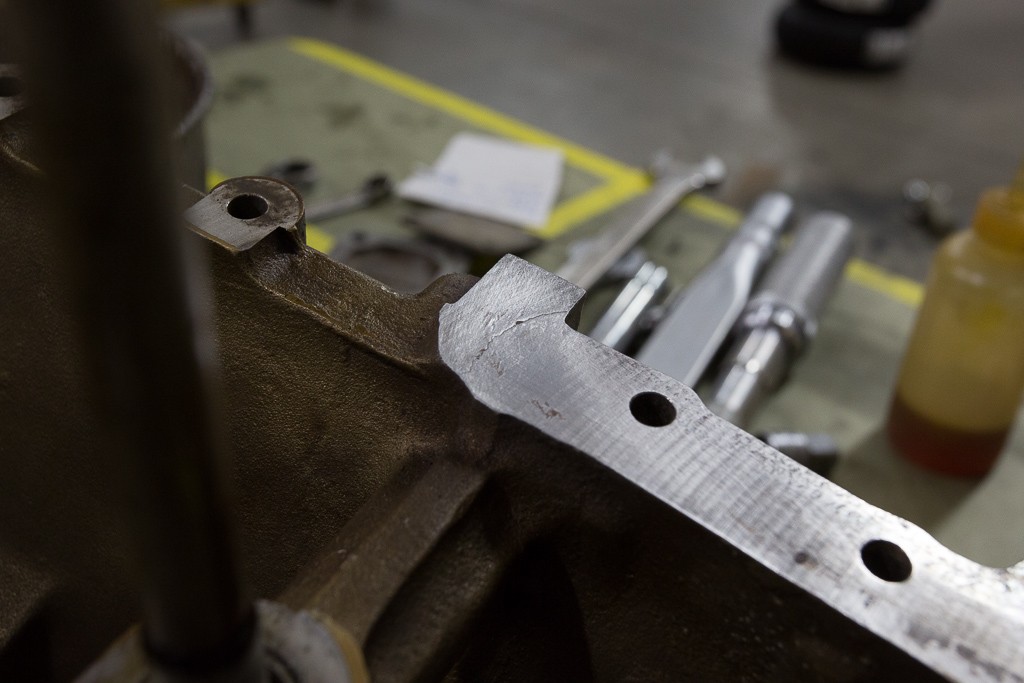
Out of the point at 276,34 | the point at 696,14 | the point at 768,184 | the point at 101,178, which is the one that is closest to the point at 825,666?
the point at 101,178

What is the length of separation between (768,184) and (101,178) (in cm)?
262

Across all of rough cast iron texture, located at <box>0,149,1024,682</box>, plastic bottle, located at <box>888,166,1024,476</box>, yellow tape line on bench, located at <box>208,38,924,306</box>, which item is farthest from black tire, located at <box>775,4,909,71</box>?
rough cast iron texture, located at <box>0,149,1024,682</box>

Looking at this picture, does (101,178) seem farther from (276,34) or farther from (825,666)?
(276,34)

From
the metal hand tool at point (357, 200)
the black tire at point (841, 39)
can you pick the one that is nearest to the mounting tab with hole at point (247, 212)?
the metal hand tool at point (357, 200)

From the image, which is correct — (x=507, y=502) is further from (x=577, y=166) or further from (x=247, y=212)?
(x=577, y=166)

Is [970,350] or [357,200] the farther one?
[357,200]

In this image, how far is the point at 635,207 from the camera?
1.90 m

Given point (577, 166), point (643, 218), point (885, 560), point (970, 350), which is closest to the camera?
point (885, 560)

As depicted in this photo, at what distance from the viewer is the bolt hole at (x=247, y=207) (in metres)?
0.73

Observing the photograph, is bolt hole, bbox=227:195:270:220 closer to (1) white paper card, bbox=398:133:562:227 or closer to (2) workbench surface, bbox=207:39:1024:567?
(2) workbench surface, bbox=207:39:1024:567

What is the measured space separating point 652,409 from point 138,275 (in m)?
0.43

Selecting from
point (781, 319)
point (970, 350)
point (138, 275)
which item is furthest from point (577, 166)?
point (138, 275)

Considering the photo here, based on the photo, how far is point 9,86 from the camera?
2.75 ft

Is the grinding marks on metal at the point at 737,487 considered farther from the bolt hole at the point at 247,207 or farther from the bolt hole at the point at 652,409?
the bolt hole at the point at 247,207
